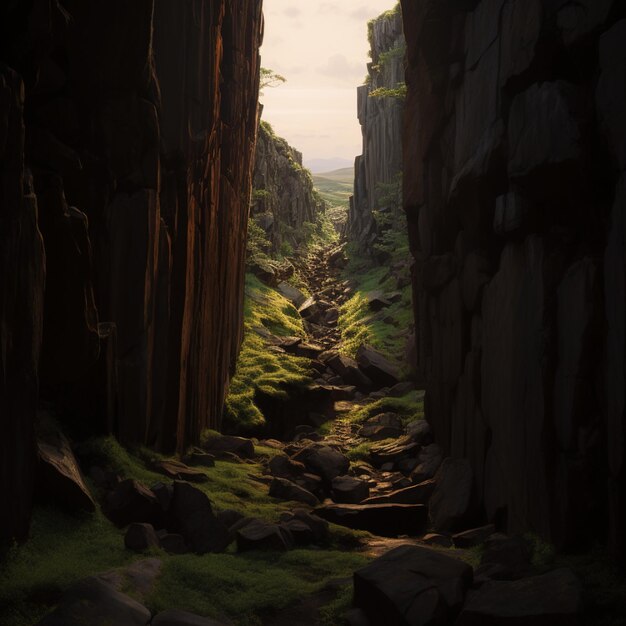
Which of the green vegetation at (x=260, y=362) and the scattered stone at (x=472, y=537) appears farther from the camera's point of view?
the green vegetation at (x=260, y=362)

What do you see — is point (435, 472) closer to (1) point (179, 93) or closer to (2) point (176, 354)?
(2) point (176, 354)

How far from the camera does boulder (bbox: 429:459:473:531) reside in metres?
11.3

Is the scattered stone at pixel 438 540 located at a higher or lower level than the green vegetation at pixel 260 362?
lower

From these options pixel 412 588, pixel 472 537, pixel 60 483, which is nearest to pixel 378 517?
pixel 472 537

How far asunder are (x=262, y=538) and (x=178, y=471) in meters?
3.00

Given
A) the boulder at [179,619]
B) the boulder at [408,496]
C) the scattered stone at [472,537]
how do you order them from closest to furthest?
the boulder at [179,619]
the scattered stone at [472,537]
the boulder at [408,496]

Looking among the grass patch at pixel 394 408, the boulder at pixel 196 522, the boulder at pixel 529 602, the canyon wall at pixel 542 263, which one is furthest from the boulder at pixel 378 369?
the boulder at pixel 529 602

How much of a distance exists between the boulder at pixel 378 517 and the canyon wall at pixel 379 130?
1340 inches

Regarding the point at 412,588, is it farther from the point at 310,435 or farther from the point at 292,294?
the point at 292,294

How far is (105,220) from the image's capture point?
10.9 meters

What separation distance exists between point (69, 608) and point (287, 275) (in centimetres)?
3344

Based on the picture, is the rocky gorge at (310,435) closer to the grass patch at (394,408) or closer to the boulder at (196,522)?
the boulder at (196,522)

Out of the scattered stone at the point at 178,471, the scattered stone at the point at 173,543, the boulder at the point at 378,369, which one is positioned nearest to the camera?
the scattered stone at the point at 173,543

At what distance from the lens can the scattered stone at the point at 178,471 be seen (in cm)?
1111
